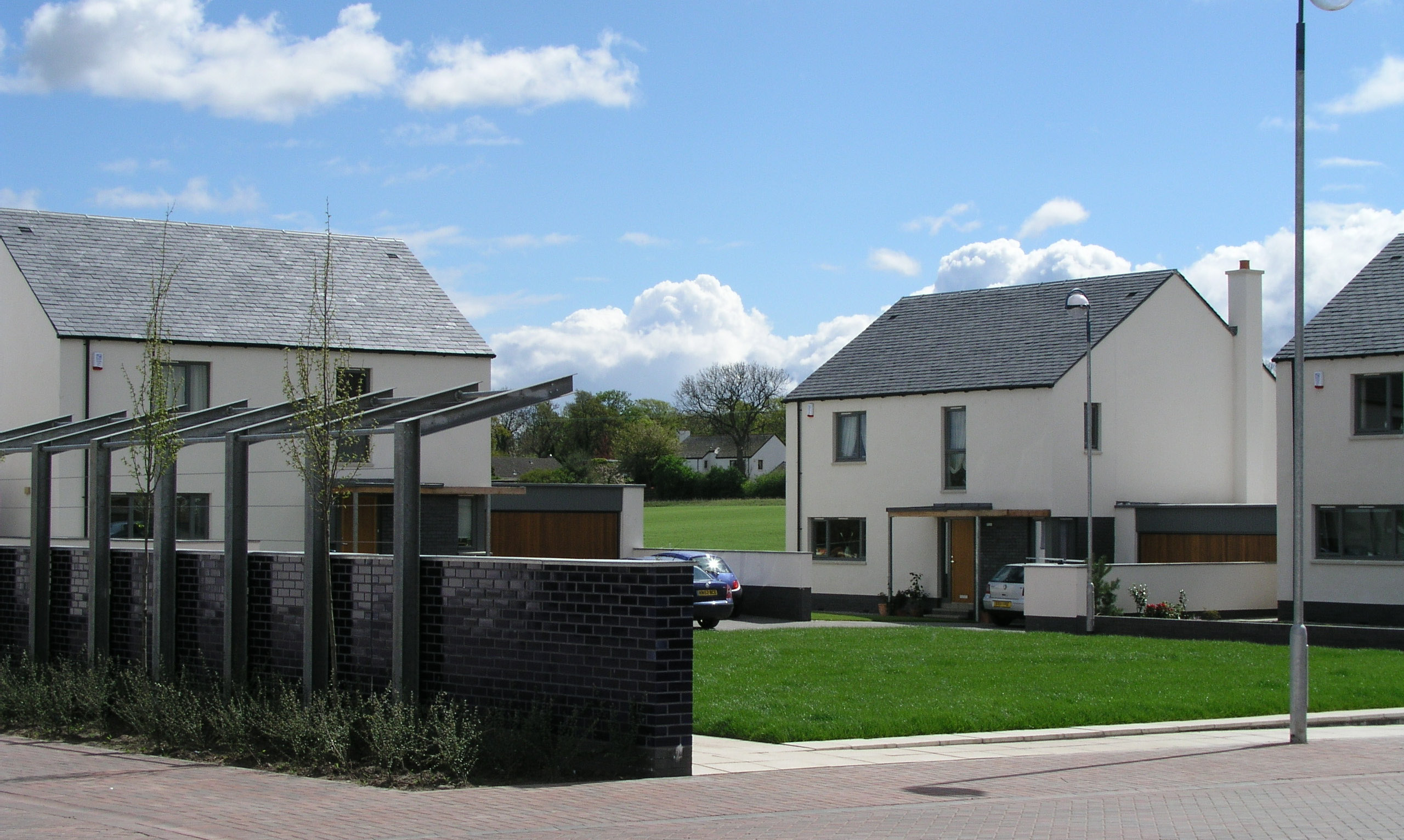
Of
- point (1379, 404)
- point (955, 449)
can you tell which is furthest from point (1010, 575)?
point (1379, 404)

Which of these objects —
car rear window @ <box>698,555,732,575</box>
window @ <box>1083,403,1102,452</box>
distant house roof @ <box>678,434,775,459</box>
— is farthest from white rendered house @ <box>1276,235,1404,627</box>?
distant house roof @ <box>678,434,775,459</box>

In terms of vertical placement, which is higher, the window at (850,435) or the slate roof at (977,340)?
the slate roof at (977,340)

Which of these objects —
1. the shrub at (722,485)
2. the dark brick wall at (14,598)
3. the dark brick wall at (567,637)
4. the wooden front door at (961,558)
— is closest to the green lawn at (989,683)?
the dark brick wall at (567,637)

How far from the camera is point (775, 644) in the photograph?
22.8 metres

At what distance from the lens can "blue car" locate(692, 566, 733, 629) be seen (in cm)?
2839

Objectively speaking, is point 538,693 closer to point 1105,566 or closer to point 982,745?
point 982,745

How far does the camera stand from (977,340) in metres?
38.5

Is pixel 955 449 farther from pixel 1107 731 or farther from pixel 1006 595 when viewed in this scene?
pixel 1107 731

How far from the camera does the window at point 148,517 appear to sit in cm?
1631

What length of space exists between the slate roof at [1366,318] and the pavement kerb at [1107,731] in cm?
1528

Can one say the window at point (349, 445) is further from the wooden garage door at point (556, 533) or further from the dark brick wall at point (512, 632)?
the wooden garage door at point (556, 533)

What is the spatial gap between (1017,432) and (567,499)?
12.2 metres

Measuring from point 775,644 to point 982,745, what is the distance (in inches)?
374

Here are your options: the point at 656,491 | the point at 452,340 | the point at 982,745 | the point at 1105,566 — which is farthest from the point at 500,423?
the point at 982,745
